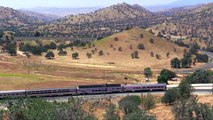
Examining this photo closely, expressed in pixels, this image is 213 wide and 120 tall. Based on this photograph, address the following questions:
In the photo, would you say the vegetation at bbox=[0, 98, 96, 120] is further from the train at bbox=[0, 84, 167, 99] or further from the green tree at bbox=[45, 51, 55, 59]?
the green tree at bbox=[45, 51, 55, 59]

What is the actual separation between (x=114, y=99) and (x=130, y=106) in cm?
2529

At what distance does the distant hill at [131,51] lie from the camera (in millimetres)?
164250

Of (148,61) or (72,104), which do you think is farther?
(148,61)

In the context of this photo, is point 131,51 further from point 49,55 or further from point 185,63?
point 49,55

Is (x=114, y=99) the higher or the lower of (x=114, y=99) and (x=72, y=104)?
the lower

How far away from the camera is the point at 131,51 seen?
181 metres

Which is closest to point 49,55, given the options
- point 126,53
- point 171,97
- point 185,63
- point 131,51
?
point 126,53

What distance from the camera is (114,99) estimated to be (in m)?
83.9

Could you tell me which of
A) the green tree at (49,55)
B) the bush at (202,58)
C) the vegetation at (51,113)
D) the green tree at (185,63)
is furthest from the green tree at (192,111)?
the bush at (202,58)

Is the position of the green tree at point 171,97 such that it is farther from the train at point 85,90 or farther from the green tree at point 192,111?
the green tree at point 192,111

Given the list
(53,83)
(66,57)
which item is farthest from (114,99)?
(66,57)

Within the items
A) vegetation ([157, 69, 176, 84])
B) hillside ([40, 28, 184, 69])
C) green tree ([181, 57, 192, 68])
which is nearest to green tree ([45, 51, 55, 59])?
hillside ([40, 28, 184, 69])

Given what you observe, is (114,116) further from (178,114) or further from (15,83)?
(15,83)

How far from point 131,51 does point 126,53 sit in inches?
147
